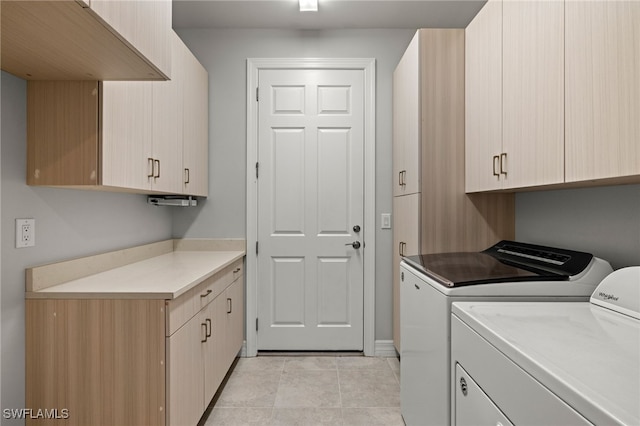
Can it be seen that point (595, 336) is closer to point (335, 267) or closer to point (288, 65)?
point (335, 267)

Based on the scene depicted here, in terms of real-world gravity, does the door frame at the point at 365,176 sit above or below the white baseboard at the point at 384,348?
above

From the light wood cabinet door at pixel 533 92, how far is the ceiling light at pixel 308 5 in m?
1.31

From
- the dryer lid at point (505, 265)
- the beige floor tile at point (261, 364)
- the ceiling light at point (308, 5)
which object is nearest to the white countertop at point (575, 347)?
the dryer lid at point (505, 265)

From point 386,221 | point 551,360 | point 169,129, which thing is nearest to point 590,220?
point 551,360

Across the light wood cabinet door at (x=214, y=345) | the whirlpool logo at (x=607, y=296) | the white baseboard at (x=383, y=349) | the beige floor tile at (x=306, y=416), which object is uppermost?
the whirlpool logo at (x=607, y=296)

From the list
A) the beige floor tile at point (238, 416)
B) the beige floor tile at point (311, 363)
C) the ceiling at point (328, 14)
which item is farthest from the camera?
the beige floor tile at point (311, 363)

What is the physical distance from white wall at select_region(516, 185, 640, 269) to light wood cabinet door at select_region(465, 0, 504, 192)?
33 cm

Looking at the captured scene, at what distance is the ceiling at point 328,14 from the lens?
2.68 m

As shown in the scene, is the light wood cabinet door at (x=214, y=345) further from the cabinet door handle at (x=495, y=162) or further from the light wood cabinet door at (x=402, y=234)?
the cabinet door handle at (x=495, y=162)

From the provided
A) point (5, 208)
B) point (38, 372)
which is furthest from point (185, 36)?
point (38, 372)

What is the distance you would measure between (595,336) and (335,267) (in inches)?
85.4

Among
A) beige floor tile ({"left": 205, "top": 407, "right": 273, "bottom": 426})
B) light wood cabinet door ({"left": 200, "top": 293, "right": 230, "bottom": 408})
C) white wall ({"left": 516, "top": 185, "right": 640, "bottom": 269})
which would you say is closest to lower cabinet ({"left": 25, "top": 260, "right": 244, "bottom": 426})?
light wood cabinet door ({"left": 200, "top": 293, "right": 230, "bottom": 408})

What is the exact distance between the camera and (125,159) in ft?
5.65

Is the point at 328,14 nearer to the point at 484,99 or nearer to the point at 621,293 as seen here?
the point at 484,99
